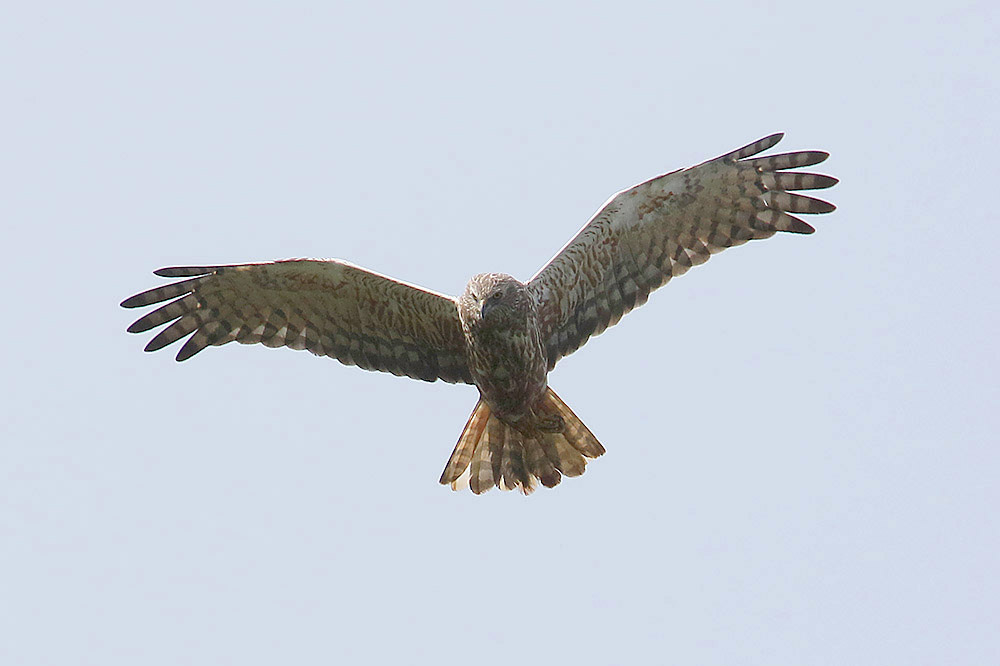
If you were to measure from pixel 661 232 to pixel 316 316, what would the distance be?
9.91ft

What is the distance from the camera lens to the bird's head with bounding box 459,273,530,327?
12969mm

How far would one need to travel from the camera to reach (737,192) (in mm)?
14016

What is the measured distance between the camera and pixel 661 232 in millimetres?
14008

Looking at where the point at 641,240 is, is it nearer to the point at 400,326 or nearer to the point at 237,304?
the point at 400,326

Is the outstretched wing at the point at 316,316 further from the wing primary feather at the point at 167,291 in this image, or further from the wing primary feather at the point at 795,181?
the wing primary feather at the point at 795,181

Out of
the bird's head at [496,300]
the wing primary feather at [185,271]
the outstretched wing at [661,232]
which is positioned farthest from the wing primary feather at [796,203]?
the wing primary feather at [185,271]

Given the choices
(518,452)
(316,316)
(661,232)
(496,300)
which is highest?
(661,232)

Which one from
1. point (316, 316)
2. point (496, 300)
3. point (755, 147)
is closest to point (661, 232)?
point (755, 147)

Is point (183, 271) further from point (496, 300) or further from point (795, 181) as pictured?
point (795, 181)

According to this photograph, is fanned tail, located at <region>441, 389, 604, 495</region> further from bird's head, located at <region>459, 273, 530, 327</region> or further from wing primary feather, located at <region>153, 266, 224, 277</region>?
wing primary feather, located at <region>153, 266, 224, 277</region>

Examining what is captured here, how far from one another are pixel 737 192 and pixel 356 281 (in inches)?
130

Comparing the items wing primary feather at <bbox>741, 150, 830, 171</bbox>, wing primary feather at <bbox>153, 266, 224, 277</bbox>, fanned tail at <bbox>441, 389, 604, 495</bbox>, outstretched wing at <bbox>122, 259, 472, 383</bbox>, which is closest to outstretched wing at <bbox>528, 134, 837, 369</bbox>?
wing primary feather at <bbox>741, 150, 830, 171</bbox>

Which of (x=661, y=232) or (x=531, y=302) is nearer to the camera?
(x=531, y=302)

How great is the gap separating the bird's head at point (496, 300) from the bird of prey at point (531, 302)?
1.30 feet
